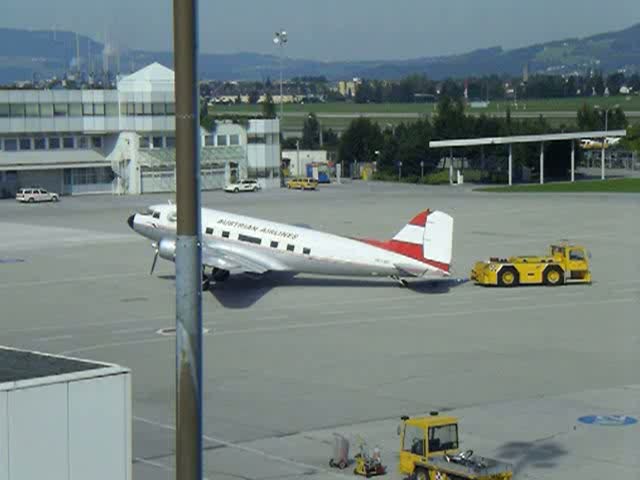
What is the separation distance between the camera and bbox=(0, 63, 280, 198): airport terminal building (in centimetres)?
11381

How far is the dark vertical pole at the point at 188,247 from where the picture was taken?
398 inches

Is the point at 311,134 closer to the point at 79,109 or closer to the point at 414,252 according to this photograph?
the point at 79,109

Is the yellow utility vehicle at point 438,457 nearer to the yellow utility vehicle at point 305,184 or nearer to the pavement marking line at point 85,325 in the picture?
the pavement marking line at point 85,325

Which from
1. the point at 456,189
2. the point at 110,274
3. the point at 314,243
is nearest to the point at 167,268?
the point at 110,274

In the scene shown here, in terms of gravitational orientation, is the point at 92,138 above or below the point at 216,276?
above

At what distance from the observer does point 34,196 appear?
110125mm

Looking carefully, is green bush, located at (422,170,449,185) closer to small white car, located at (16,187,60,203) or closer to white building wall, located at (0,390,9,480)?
small white car, located at (16,187,60,203)

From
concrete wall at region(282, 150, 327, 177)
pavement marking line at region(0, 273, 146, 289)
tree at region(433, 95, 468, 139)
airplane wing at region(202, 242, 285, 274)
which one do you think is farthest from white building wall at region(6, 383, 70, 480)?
concrete wall at region(282, 150, 327, 177)

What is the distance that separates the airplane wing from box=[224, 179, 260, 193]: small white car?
6318 cm

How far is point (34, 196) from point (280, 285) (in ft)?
187

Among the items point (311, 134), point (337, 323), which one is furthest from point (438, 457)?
point (311, 134)

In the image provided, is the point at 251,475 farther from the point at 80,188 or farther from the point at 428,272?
the point at 80,188

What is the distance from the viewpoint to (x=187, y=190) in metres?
10.3

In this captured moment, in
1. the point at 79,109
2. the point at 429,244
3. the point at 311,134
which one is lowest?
the point at 429,244
